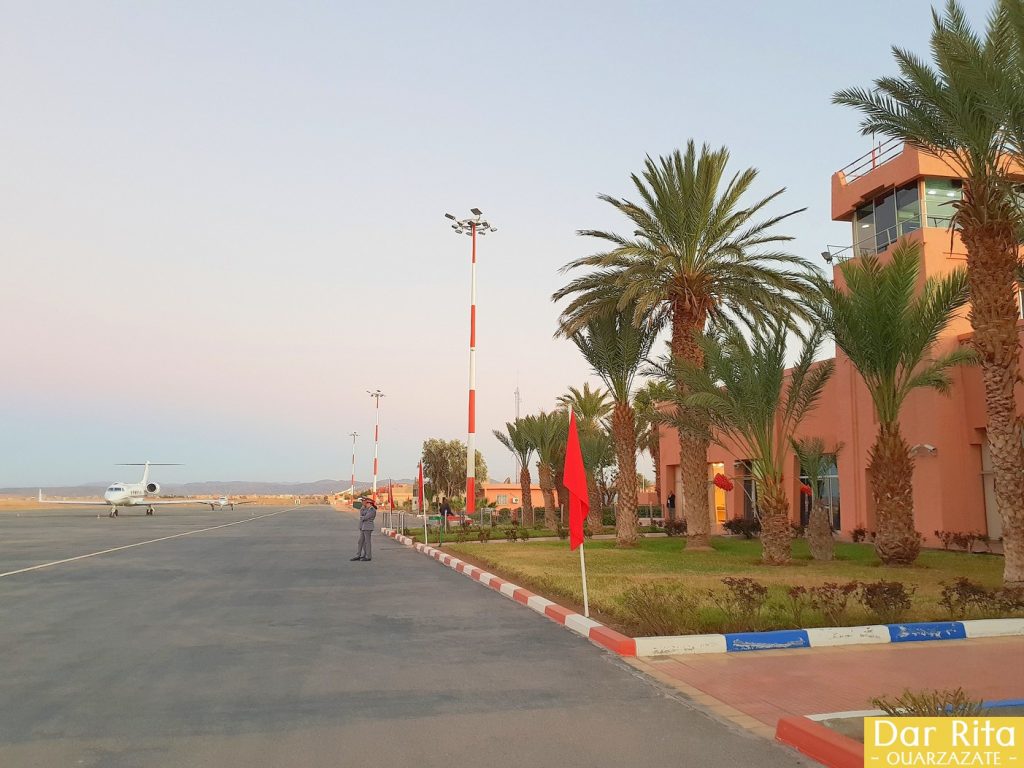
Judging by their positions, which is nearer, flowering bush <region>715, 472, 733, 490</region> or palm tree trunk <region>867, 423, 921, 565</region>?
palm tree trunk <region>867, 423, 921, 565</region>

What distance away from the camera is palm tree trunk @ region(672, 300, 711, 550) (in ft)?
76.8

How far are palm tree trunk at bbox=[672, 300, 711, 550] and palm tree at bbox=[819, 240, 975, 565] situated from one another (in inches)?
187

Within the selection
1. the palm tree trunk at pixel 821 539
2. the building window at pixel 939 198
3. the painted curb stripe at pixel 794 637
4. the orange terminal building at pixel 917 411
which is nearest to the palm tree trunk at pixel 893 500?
the palm tree trunk at pixel 821 539

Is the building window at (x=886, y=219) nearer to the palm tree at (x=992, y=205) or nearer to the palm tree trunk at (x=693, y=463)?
the palm tree trunk at (x=693, y=463)

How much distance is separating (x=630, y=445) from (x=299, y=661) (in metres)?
19.4

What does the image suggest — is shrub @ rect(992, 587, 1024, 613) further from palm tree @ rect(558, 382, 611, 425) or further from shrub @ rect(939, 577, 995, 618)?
palm tree @ rect(558, 382, 611, 425)

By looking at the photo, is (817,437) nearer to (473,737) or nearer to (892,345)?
(892,345)

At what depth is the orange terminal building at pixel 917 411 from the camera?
22938 mm

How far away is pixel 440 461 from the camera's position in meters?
81.5

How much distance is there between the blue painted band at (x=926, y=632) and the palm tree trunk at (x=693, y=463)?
13990 millimetres

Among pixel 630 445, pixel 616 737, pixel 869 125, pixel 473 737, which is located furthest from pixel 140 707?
pixel 630 445

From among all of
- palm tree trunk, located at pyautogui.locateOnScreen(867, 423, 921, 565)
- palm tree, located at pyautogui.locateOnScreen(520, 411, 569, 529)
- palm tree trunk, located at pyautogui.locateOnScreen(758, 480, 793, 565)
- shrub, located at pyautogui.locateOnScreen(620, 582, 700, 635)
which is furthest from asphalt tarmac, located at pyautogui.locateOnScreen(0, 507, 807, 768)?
palm tree, located at pyautogui.locateOnScreen(520, 411, 569, 529)

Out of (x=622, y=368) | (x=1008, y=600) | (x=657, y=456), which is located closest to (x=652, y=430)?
(x=657, y=456)

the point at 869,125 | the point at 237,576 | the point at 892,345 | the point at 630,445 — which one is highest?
the point at 869,125
